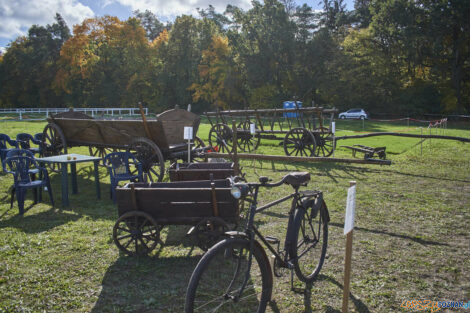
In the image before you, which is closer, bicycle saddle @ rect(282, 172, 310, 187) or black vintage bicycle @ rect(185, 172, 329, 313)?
black vintage bicycle @ rect(185, 172, 329, 313)

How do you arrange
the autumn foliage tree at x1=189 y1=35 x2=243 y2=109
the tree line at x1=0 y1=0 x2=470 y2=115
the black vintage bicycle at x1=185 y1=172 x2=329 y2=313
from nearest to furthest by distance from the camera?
the black vintage bicycle at x1=185 y1=172 x2=329 y2=313
the tree line at x1=0 y1=0 x2=470 y2=115
the autumn foliage tree at x1=189 y1=35 x2=243 y2=109

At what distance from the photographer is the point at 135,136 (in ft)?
24.8

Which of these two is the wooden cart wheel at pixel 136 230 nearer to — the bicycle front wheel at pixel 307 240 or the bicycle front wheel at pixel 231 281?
the bicycle front wheel at pixel 231 281

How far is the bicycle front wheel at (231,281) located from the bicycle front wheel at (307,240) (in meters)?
0.44

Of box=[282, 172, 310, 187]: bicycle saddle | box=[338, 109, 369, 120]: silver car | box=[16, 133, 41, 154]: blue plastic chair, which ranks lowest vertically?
box=[282, 172, 310, 187]: bicycle saddle

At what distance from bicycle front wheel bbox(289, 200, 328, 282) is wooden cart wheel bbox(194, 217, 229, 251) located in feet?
3.01

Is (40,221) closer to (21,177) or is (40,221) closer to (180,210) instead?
(21,177)

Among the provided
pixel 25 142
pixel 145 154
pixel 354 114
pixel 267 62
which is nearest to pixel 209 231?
pixel 145 154

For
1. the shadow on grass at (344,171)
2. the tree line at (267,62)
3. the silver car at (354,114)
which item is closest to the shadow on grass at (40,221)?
the shadow on grass at (344,171)

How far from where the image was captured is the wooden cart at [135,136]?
736 centimetres

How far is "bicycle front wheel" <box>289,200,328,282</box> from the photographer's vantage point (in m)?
3.13

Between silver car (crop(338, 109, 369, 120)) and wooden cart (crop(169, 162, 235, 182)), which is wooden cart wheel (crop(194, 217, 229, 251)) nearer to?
wooden cart (crop(169, 162, 235, 182))

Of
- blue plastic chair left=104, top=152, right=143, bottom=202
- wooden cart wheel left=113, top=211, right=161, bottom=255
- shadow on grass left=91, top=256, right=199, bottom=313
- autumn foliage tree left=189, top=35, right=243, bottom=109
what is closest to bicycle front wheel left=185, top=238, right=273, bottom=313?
shadow on grass left=91, top=256, right=199, bottom=313

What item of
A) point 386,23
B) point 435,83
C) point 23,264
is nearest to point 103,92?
point 386,23
